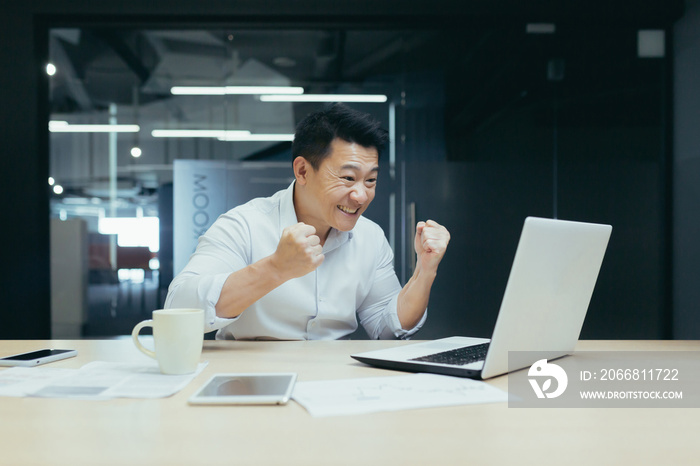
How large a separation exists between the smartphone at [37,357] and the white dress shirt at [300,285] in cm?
42

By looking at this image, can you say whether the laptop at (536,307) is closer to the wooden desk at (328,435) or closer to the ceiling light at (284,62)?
the wooden desk at (328,435)

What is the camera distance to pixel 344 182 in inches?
67.2

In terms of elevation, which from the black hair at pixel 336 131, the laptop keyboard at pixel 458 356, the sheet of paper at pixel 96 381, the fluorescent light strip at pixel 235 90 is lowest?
the sheet of paper at pixel 96 381

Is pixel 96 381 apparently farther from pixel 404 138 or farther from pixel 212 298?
pixel 404 138

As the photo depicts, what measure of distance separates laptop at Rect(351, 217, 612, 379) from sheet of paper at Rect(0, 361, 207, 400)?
0.38 meters

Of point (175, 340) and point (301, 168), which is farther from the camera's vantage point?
point (301, 168)

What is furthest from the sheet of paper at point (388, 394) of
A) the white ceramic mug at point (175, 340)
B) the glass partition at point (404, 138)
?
the glass partition at point (404, 138)

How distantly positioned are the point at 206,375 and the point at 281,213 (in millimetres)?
881

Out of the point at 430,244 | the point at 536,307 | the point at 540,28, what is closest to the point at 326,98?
the point at 540,28

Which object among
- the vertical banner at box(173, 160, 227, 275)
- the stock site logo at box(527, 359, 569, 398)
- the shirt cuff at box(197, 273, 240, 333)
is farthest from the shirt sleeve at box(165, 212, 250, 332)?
the vertical banner at box(173, 160, 227, 275)

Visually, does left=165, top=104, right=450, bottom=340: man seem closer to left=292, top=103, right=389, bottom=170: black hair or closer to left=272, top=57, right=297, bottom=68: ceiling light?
left=292, top=103, right=389, bottom=170: black hair

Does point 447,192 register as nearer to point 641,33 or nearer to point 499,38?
point 499,38

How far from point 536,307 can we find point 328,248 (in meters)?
0.95

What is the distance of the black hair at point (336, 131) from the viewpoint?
1.72m
